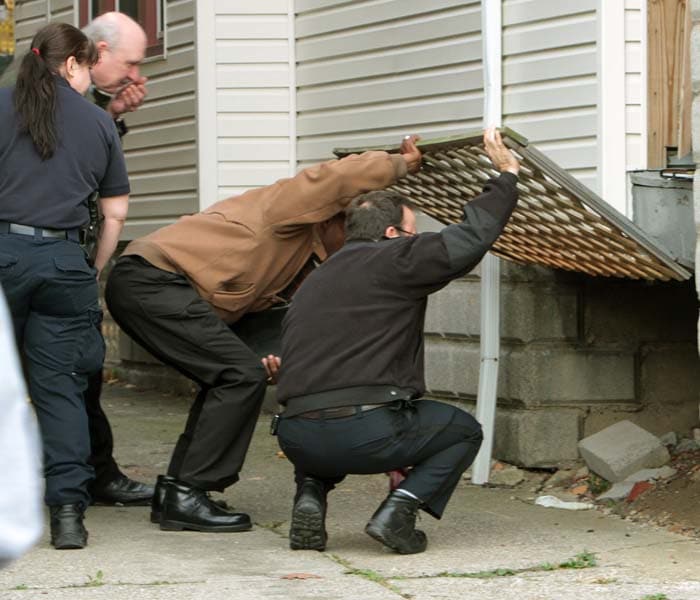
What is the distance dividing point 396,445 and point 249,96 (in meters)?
4.64

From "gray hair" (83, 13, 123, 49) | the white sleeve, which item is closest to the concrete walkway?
"gray hair" (83, 13, 123, 49)

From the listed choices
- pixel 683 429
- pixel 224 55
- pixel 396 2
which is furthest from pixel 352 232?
pixel 224 55

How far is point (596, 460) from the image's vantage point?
22.4 feet

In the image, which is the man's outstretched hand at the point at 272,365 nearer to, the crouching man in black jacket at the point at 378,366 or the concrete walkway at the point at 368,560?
the crouching man in black jacket at the point at 378,366

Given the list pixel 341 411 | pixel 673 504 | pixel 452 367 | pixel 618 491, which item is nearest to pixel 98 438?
pixel 341 411

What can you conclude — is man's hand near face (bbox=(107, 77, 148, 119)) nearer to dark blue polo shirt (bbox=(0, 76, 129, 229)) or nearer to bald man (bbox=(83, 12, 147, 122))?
bald man (bbox=(83, 12, 147, 122))

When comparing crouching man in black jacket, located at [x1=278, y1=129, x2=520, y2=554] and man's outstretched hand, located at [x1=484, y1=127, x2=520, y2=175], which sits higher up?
man's outstretched hand, located at [x1=484, y1=127, x2=520, y2=175]

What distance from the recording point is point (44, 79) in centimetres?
537

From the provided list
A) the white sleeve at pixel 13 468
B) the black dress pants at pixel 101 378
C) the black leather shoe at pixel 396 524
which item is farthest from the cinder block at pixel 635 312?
the white sleeve at pixel 13 468

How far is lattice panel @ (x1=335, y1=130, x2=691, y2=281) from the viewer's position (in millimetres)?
5520

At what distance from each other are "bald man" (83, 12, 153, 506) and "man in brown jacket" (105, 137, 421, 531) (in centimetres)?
56

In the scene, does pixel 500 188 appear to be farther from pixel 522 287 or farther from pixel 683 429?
pixel 683 429

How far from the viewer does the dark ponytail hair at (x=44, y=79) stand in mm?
5313

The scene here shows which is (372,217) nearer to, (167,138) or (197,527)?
(197,527)
